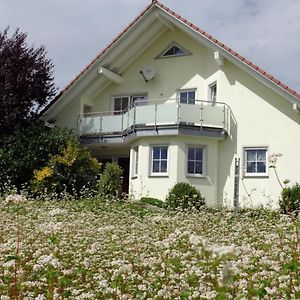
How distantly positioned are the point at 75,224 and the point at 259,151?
41.4ft

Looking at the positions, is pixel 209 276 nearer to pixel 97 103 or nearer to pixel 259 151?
pixel 259 151

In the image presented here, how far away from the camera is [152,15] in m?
23.2

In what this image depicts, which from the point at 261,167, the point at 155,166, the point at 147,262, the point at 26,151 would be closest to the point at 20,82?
the point at 26,151

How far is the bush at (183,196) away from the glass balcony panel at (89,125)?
Result: 19.5 ft

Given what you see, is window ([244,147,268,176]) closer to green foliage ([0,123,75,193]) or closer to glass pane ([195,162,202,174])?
glass pane ([195,162,202,174])

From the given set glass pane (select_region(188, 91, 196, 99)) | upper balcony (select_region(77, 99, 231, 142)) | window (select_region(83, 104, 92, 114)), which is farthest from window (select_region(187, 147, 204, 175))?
window (select_region(83, 104, 92, 114))

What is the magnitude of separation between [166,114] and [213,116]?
6.26 feet

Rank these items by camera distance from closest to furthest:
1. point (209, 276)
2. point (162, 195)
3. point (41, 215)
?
point (209, 276) < point (41, 215) < point (162, 195)

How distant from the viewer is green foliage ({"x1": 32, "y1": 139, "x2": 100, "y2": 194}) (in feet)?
68.8

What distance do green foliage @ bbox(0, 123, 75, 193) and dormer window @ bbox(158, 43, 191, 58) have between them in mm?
5669

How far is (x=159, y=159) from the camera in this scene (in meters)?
21.2

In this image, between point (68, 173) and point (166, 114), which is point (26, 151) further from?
point (166, 114)

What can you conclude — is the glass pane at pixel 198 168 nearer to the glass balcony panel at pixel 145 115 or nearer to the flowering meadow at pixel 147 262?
the glass balcony panel at pixel 145 115

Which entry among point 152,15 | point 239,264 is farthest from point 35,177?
point 239,264
